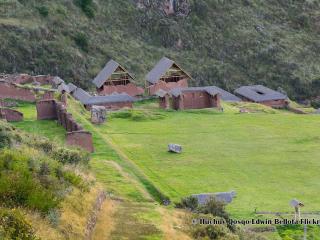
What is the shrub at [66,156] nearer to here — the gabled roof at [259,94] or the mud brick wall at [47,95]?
the mud brick wall at [47,95]

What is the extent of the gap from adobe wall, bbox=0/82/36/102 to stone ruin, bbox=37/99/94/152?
672cm

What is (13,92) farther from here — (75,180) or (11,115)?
(75,180)

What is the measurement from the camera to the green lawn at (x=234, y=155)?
3125 cm

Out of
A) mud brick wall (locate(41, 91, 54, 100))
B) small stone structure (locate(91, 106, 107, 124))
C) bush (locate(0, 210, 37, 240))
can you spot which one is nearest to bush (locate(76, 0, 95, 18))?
mud brick wall (locate(41, 91, 54, 100))

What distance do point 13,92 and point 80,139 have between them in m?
16.4

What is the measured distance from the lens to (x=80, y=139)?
35.7 m

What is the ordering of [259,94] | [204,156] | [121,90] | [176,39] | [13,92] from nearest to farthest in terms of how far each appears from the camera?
1. [204,156]
2. [13,92]
3. [121,90]
4. [259,94]
5. [176,39]

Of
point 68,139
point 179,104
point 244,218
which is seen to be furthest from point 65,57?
point 244,218

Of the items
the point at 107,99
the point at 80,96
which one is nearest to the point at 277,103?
the point at 107,99

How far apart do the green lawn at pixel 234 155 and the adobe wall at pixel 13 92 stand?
700 cm

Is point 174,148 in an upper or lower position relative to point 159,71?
lower

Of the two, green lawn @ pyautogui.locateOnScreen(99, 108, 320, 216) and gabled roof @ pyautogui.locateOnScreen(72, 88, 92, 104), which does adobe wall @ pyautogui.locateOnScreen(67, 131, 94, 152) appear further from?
gabled roof @ pyautogui.locateOnScreen(72, 88, 92, 104)

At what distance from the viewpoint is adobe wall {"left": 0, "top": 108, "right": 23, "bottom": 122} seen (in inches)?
1666

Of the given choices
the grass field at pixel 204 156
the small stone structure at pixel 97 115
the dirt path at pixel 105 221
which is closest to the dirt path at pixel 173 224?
the grass field at pixel 204 156
